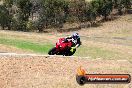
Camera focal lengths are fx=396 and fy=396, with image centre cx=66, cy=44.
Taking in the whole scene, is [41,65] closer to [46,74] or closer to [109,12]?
[46,74]

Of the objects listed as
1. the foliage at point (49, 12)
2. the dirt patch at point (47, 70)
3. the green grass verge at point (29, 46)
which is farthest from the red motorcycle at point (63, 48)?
the foliage at point (49, 12)

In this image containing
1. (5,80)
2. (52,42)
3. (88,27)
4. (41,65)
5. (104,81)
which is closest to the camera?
(104,81)

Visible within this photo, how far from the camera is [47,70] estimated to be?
2080cm

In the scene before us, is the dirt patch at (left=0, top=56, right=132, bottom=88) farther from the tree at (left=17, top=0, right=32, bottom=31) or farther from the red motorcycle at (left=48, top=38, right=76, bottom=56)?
the tree at (left=17, top=0, right=32, bottom=31)

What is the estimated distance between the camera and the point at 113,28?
65.6 meters

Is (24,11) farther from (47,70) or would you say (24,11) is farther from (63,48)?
(47,70)

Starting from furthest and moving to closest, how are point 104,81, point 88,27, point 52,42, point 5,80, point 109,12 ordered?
point 109,12, point 88,27, point 52,42, point 5,80, point 104,81

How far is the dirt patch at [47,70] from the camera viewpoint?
19.4 metres

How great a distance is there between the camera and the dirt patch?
19.4 m

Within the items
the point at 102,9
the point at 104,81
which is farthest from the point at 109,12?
the point at 104,81

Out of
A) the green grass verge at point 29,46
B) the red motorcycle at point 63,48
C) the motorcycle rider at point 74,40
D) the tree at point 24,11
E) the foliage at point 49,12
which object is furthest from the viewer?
the tree at point 24,11

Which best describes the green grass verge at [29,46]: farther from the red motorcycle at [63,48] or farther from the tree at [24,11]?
the tree at [24,11]

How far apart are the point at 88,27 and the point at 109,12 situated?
275 inches

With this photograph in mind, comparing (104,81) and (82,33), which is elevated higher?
(104,81)
